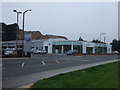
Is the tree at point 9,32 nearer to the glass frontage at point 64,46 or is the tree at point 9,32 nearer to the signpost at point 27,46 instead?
the glass frontage at point 64,46

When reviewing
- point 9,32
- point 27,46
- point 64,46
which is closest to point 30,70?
point 27,46

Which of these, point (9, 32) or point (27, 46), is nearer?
point (27, 46)

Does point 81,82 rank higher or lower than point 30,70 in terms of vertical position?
higher

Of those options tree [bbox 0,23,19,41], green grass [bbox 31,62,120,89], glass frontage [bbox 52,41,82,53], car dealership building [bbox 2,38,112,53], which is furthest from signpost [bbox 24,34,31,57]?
tree [bbox 0,23,19,41]

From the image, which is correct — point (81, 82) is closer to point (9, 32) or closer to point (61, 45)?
point (61, 45)

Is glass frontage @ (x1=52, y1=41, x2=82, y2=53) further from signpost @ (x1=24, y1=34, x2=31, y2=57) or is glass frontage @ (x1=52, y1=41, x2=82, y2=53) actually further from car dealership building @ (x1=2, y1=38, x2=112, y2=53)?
signpost @ (x1=24, y1=34, x2=31, y2=57)

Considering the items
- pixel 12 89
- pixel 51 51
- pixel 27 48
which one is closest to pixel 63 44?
pixel 51 51

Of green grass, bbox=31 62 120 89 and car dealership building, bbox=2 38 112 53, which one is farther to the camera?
car dealership building, bbox=2 38 112 53

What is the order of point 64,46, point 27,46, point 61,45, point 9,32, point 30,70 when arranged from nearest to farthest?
1. point 30,70
2. point 27,46
3. point 61,45
4. point 64,46
5. point 9,32

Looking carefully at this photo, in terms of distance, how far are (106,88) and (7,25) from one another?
116m

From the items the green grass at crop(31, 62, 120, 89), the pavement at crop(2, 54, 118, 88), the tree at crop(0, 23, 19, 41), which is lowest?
the pavement at crop(2, 54, 118, 88)

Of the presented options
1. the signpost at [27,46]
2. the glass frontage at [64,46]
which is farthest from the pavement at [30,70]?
the glass frontage at [64,46]

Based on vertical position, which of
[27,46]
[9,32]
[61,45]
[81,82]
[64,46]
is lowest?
[81,82]

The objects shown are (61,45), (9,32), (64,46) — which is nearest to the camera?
(61,45)
